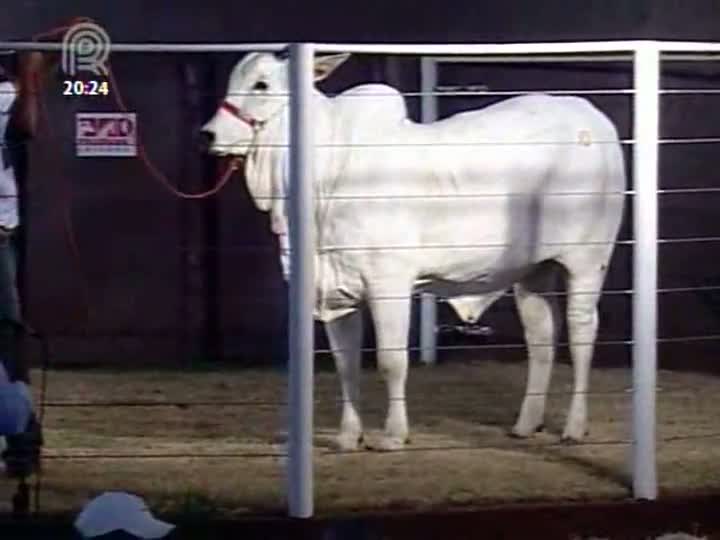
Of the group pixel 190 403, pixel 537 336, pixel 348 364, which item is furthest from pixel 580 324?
pixel 190 403

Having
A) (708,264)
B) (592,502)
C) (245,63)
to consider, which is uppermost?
(245,63)

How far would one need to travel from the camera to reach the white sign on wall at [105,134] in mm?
12109

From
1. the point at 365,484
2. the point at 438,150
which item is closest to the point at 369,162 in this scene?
the point at 438,150

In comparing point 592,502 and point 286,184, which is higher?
point 286,184

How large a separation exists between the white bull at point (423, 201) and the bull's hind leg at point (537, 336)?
11 cm

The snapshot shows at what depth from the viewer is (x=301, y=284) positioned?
26.1ft

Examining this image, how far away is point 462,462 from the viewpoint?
9.18m

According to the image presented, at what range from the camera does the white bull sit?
8.84m

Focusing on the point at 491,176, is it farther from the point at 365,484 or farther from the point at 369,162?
the point at 365,484

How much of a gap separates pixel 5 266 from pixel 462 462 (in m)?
2.05

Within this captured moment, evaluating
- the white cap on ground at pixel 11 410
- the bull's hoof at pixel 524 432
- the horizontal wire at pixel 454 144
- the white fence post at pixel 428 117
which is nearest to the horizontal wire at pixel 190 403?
the bull's hoof at pixel 524 432

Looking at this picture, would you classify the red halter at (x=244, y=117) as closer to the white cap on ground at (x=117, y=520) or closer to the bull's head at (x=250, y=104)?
the bull's head at (x=250, y=104)

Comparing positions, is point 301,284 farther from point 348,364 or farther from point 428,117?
point 428,117

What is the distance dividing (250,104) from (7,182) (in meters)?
1.03
